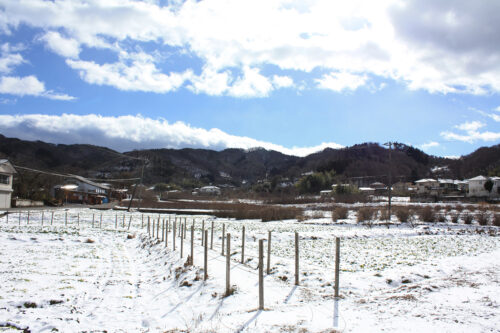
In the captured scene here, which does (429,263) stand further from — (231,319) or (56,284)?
(56,284)

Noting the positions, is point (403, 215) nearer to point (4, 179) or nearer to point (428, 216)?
point (428, 216)

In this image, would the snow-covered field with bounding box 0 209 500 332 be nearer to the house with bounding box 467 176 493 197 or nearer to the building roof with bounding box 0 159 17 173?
the building roof with bounding box 0 159 17 173

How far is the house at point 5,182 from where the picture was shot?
50.1m

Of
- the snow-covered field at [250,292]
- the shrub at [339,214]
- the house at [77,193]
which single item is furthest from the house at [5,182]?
the shrub at [339,214]

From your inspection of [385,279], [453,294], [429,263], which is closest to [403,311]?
[453,294]

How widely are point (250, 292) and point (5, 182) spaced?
181 feet

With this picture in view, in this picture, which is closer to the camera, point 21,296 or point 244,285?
point 21,296

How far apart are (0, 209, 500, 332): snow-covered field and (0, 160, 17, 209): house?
4052 centimetres

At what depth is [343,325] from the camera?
6750mm

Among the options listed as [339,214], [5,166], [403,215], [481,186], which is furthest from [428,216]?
[481,186]

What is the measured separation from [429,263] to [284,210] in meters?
31.7

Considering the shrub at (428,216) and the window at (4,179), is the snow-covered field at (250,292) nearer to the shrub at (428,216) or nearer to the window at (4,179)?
the shrub at (428,216)

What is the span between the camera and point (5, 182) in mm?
50969

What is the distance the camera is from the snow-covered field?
23.4 ft
